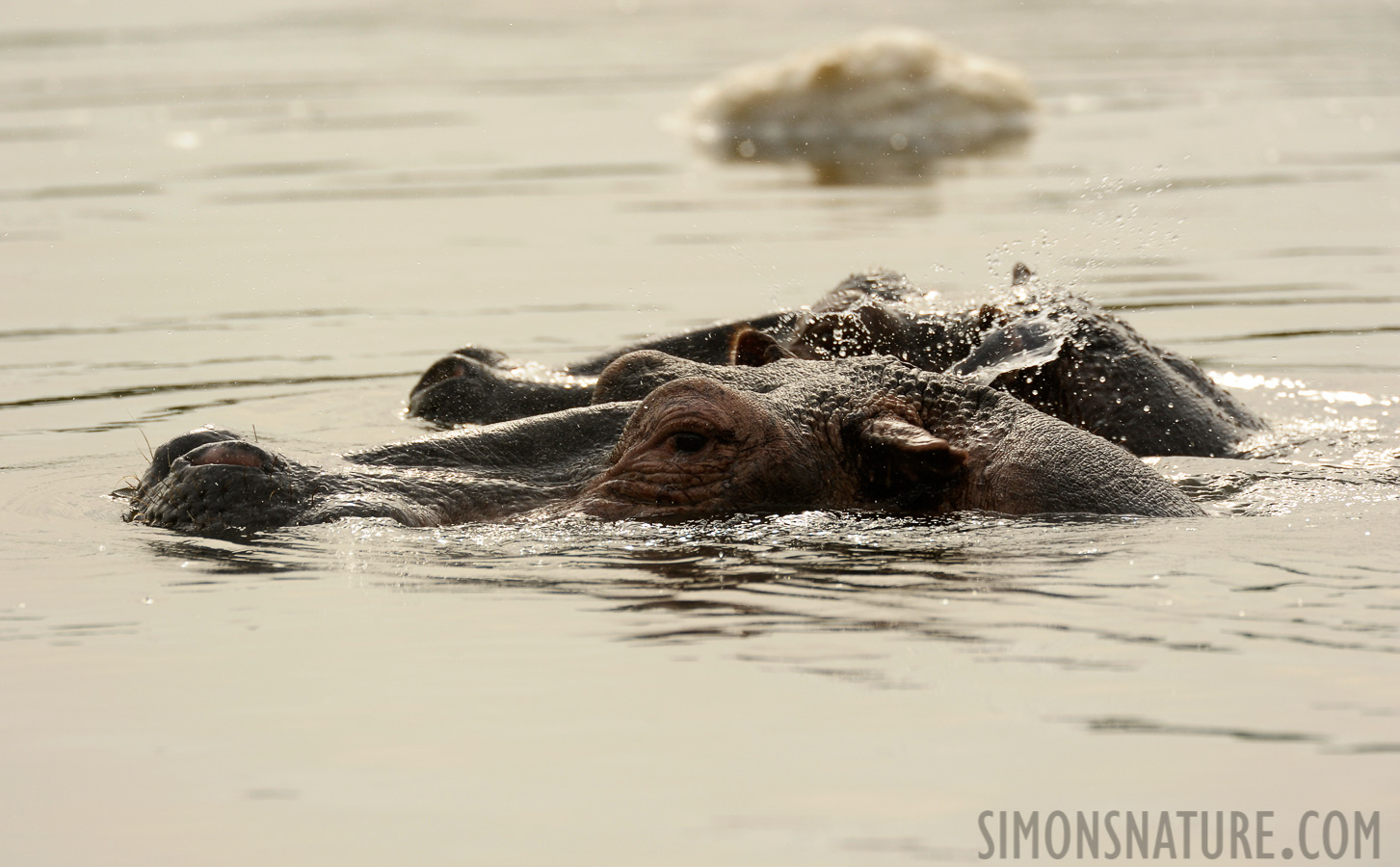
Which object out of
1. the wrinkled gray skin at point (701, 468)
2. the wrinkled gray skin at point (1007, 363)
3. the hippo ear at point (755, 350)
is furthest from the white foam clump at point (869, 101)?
the wrinkled gray skin at point (701, 468)

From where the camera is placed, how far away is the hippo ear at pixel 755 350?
7.88 metres

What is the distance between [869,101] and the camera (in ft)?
78.1

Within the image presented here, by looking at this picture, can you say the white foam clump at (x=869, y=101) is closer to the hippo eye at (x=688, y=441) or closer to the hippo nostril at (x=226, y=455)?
the hippo eye at (x=688, y=441)

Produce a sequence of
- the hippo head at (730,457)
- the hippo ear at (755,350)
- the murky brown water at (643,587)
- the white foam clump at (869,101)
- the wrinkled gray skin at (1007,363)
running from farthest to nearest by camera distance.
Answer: the white foam clump at (869,101), the wrinkled gray skin at (1007,363), the hippo ear at (755,350), the hippo head at (730,457), the murky brown water at (643,587)

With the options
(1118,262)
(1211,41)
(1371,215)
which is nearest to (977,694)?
(1118,262)

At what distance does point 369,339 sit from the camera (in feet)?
40.2

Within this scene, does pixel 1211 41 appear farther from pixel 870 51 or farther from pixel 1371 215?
→ pixel 1371 215

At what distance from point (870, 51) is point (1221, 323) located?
491 inches

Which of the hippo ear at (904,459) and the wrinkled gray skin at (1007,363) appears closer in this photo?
the hippo ear at (904,459)

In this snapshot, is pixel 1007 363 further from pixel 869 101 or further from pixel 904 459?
pixel 869 101

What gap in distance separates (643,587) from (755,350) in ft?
7.10

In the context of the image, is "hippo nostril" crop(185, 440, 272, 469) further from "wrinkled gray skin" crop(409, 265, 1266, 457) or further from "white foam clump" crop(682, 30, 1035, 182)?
"white foam clump" crop(682, 30, 1035, 182)

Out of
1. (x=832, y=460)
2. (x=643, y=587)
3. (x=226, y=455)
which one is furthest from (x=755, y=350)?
(x=226, y=455)

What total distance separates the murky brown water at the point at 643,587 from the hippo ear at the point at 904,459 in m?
0.21
